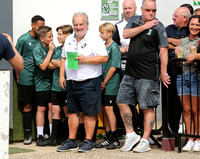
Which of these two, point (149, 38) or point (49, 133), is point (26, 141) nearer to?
point (49, 133)

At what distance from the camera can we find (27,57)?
678cm

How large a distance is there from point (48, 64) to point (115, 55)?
1.00 meters

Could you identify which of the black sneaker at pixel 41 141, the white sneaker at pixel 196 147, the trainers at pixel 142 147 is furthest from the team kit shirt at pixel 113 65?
the white sneaker at pixel 196 147

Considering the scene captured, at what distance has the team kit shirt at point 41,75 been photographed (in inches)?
260

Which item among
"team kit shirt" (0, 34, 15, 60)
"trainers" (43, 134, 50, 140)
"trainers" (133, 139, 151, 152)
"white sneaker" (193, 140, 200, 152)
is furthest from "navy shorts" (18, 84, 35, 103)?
"team kit shirt" (0, 34, 15, 60)

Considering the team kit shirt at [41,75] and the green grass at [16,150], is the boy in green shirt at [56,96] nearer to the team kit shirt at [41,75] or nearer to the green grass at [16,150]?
the team kit shirt at [41,75]

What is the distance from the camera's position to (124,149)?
5664 mm

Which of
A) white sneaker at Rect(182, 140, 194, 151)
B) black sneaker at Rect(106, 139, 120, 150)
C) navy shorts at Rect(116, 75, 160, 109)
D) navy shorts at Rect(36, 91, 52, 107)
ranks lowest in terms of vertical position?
black sneaker at Rect(106, 139, 120, 150)

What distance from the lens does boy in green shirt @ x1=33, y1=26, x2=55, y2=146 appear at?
6.54m

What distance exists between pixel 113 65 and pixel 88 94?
620 mm

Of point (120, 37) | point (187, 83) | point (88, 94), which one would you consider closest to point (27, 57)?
point (120, 37)

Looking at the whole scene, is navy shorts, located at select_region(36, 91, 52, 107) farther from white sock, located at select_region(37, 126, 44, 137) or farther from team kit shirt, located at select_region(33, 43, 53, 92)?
white sock, located at select_region(37, 126, 44, 137)

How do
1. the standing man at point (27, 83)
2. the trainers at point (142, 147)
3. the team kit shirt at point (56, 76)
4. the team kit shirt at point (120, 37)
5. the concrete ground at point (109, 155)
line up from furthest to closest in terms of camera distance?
the standing man at point (27, 83)
the team kit shirt at point (120, 37)
the team kit shirt at point (56, 76)
the trainers at point (142, 147)
the concrete ground at point (109, 155)

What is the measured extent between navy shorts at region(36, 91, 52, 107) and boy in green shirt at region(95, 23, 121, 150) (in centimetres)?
87
